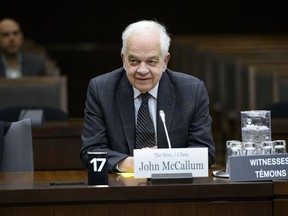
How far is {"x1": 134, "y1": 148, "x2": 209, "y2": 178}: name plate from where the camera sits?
3.75m

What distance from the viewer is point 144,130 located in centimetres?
451

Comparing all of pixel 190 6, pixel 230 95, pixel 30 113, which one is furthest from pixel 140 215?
pixel 190 6

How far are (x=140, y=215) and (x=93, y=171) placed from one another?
Answer: 0.88ft

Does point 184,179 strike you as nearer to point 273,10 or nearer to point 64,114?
point 64,114

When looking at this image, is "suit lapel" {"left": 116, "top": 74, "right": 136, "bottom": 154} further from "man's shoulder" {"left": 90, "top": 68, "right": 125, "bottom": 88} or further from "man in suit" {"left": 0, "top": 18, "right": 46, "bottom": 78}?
"man in suit" {"left": 0, "top": 18, "right": 46, "bottom": 78}

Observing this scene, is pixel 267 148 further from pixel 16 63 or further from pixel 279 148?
pixel 16 63

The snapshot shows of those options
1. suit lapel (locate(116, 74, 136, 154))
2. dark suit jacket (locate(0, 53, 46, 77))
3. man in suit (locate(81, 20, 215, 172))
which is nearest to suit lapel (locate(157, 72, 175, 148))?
man in suit (locate(81, 20, 215, 172))

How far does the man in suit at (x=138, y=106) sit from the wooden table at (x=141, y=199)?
0.70m

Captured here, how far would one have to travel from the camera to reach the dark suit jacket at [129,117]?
177 inches

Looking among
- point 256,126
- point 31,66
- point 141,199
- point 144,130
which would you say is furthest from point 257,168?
point 31,66

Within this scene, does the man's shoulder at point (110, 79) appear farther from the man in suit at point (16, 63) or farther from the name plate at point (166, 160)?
the man in suit at point (16, 63)

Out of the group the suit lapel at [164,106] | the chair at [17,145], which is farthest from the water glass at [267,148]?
the chair at [17,145]

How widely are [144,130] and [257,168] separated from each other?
0.89m

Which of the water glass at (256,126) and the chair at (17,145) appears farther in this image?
Answer: the chair at (17,145)
